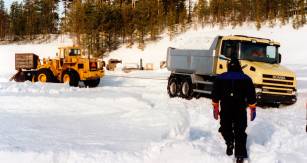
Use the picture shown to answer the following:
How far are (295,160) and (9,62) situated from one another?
46.6 metres

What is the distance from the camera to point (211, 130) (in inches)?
314

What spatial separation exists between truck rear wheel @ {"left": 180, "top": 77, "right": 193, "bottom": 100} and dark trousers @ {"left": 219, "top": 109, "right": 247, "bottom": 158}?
27.8ft

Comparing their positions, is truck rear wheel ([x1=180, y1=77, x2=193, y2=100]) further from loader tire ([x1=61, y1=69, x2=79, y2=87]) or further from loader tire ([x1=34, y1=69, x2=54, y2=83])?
loader tire ([x1=34, y1=69, x2=54, y2=83])

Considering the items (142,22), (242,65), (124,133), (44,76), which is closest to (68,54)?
(44,76)

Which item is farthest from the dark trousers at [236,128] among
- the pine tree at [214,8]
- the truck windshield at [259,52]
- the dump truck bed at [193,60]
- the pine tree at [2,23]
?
the pine tree at [2,23]

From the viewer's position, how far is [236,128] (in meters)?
5.48

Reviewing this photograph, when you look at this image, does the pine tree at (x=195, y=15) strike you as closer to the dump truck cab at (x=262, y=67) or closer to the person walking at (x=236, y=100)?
the dump truck cab at (x=262, y=67)

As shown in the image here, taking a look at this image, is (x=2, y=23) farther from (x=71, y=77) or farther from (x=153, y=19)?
(x=71, y=77)

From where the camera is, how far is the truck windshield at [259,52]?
12.5 meters

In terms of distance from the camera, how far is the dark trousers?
537 centimetres

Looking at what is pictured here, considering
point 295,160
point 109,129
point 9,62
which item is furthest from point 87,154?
point 9,62

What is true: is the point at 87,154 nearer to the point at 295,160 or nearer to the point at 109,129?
the point at 109,129

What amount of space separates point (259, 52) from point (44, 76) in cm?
1295

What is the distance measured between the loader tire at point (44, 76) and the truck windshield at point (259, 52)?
39.0 feet
